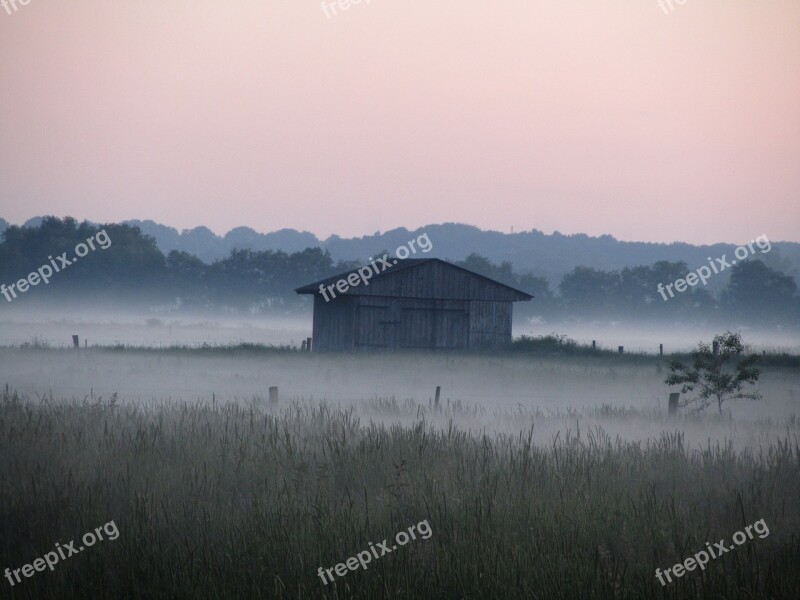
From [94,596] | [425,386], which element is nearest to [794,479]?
[94,596]

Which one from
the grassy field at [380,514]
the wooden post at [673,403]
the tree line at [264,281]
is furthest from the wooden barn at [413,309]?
the tree line at [264,281]

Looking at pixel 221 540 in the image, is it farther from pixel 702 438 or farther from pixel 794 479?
pixel 702 438

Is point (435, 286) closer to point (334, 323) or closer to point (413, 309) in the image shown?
point (413, 309)

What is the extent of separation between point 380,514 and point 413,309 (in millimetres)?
32108

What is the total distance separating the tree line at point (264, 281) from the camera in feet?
360

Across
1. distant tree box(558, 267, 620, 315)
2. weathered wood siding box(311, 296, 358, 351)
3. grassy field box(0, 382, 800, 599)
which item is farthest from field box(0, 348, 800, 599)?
distant tree box(558, 267, 620, 315)

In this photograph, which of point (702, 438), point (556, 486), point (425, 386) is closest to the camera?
point (556, 486)

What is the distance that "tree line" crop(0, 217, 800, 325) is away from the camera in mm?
109875

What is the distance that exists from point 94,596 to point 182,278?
116 meters

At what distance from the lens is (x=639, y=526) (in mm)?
7207

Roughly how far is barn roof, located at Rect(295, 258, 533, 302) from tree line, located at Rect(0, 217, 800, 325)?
73658 mm

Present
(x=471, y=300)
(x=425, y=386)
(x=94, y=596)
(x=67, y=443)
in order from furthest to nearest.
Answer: (x=471, y=300) < (x=425, y=386) < (x=67, y=443) < (x=94, y=596)

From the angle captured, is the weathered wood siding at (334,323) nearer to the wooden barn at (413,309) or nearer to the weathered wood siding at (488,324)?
the wooden barn at (413,309)

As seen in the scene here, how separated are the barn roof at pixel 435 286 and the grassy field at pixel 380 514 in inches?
1086
